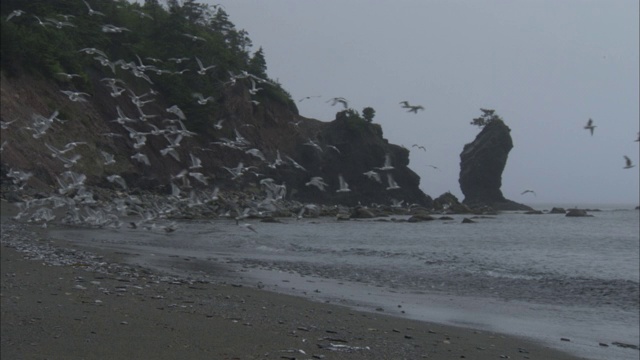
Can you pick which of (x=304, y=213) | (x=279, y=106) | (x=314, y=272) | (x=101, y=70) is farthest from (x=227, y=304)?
(x=279, y=106)

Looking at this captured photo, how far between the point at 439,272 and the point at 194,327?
12152 mm

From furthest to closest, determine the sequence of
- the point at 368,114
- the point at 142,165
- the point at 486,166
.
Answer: the point at 486,166 < the point at 368,114 < the point at 142,165

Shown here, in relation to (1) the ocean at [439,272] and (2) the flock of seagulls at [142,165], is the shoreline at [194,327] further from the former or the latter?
(2) the flock of seagulls at [142,165]

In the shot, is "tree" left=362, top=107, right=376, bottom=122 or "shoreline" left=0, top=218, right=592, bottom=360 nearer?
"shoreline" left=0, top=218, right=592, bottom=360

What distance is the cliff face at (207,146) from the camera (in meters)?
39.1

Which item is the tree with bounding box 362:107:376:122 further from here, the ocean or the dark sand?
the dark sand

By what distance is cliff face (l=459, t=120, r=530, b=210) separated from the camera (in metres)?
80.7

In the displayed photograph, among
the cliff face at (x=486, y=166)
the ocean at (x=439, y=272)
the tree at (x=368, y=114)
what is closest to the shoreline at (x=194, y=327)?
the ocean at (x=439, y=272)

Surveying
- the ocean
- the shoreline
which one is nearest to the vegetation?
the ocean

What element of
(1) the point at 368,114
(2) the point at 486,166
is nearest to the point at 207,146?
(1) the point at 368,114

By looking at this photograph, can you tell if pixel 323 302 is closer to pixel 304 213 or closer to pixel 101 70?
pixel 304 213

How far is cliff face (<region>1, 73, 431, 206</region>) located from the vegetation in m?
0.88

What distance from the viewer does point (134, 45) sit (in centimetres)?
5703

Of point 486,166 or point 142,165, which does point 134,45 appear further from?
point 486,166
